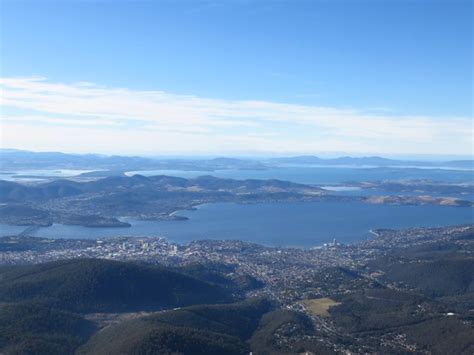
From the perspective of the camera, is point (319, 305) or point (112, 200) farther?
point (112, 200)

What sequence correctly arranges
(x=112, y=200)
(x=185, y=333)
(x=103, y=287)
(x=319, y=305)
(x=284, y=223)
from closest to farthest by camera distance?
(x=185, y=333)
(x=319, y=305)
(x=103, y=287)
(x=284, y=223)
(x=112, y=200)

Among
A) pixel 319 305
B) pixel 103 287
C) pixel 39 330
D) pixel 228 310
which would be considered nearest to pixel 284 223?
pixel 319 305

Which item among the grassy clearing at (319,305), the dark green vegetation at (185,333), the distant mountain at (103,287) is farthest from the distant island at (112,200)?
the dark green vegetation at (185,333)

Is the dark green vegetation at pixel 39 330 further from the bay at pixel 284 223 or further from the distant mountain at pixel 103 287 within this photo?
the bay at pixel 284 223

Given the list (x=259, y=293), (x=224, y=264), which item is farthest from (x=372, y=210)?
(x=259, y=293)

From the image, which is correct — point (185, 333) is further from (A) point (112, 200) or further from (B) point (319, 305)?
(A) point (112, 200)

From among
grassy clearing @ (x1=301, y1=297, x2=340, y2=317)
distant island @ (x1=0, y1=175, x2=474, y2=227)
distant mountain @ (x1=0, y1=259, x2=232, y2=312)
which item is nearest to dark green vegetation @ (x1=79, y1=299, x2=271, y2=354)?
grassy clearing @ (x1=301, y1=297, x2=340, y2=317)

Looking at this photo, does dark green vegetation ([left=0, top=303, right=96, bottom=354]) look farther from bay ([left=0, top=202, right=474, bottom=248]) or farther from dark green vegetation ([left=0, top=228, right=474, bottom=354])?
bay ([left=0, top=202, right=474, bottom=248])

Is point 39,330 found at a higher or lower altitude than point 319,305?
higher
